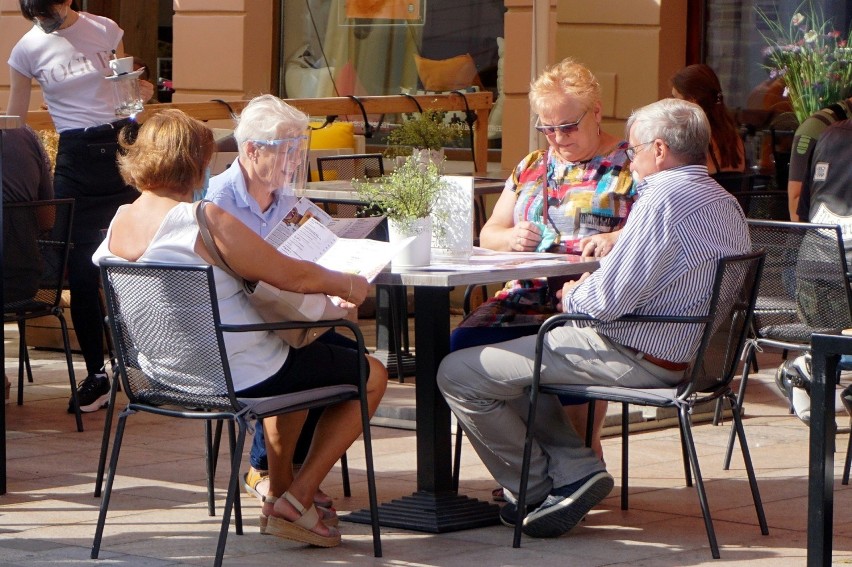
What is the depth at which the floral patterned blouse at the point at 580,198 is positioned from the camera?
5.41 meters

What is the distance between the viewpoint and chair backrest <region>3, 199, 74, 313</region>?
254 inches

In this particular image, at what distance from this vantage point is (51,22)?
732cm

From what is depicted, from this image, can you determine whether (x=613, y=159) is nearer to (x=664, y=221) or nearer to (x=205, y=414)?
(x=664, y=221)

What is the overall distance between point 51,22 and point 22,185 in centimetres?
85

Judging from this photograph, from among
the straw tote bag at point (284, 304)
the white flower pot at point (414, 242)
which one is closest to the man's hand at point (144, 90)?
the white flower pot at point (414, 242)

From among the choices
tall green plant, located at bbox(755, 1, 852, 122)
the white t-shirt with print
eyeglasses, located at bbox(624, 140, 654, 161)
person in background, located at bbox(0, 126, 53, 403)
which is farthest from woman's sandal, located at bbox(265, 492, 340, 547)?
tall green plant, located at bbox(755, 1, 852, 122)

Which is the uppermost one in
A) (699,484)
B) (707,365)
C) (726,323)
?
(726,323)

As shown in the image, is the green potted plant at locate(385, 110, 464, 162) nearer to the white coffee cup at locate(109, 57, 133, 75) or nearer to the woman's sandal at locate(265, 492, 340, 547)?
the white coffee cup at locate(109, 57, 133, 75)

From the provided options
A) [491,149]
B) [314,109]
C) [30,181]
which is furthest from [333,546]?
[491,149]

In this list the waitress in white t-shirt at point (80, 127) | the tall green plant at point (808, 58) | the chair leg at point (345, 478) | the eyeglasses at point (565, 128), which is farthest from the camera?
the tall green plant at point (808, 58)

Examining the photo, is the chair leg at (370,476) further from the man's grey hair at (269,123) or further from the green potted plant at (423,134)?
the green potted plant at (423,134)

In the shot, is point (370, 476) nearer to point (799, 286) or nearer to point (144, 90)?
point (799, 286)

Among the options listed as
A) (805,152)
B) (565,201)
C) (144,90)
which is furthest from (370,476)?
(144,90)

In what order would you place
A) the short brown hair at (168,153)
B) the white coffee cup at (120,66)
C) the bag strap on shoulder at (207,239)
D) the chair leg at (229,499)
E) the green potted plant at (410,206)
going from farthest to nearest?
the white coffee cup at (120,66) → the green potted plant at (410,206) → the short brown hair at (168,153) → the bag strap on shoulder at (207,239) → the chair leg at (229,499)
